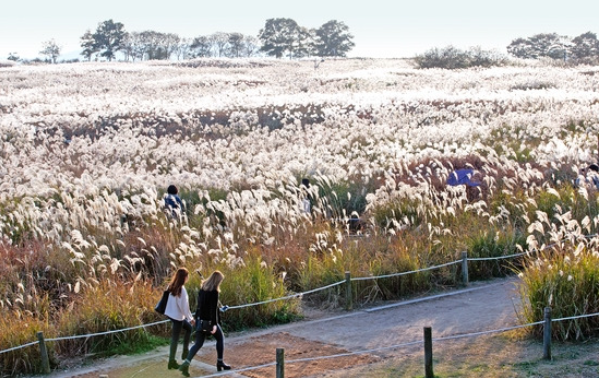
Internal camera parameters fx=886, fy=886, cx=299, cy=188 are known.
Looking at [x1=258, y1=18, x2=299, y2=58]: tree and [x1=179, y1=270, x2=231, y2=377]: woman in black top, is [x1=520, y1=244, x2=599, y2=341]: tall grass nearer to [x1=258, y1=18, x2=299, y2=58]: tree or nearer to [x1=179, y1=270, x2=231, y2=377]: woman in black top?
[x1=179, y1=270, x2=231, y2=377]: woman in black top

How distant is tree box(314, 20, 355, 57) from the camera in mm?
134625

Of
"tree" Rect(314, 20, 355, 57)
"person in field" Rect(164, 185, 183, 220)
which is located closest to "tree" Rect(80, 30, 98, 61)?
"tree" Rect(314, 20, 355, 57)

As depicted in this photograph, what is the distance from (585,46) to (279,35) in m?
44.8

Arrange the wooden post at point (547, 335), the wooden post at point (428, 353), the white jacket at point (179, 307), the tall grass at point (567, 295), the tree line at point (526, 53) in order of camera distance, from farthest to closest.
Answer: the tree line at point (526, 53)
the tall grass at point (567, 295)
the white jacket at point (179, 307)
the wooden post at point (547, 335)
the wooden post at point (428, 353)

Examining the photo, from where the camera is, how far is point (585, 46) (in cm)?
10962

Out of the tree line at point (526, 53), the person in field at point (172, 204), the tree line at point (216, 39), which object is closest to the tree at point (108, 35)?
the tree line at point (216, 39)

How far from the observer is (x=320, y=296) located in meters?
13.9

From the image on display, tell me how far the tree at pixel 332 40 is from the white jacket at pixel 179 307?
126 metres

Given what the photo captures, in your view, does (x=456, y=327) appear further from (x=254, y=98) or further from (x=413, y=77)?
(x=413, y=77)

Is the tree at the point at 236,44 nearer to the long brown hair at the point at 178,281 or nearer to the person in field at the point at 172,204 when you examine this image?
the person in field at the point at 172,204

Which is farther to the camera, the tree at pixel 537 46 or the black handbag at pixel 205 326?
the tree at pixel 537 46

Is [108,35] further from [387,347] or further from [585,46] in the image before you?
[387,347]

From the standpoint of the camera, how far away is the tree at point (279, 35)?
132 metres

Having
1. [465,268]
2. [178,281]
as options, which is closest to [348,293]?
[465,268]
